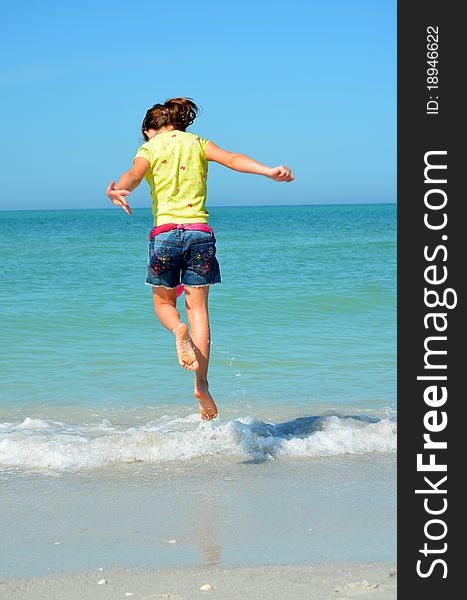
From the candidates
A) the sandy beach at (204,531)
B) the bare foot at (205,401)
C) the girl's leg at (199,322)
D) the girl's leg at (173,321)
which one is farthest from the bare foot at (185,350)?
the sandy beach at (204,531)

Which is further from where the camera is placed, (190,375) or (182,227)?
(190,375)

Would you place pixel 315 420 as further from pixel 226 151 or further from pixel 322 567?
pixel 322 567

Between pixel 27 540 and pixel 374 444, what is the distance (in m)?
2.20

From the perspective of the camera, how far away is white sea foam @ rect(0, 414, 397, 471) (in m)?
4.96

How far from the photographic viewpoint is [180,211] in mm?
4820

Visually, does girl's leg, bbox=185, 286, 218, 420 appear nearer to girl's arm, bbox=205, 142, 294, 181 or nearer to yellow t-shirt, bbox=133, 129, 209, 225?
yellow t-shirt, bbox=133, 129, 209, 225

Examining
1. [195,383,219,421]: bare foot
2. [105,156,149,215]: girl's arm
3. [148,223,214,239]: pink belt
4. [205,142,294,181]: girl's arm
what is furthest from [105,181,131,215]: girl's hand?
[195,383,219,421]: bare foot

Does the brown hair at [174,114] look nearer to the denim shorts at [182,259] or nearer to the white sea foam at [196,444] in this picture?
the denim shorts at [182,259]

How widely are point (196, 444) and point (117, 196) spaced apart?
4.99 feet

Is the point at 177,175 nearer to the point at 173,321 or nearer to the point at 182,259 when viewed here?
Result: the point at 182,259

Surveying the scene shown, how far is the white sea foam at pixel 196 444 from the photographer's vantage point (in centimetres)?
496

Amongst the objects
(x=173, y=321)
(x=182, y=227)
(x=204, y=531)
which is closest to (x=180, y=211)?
(x=182, y=227)

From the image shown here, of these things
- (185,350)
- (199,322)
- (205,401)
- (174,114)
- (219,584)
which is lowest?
(219,584)

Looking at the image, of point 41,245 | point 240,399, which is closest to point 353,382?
point 240,399
